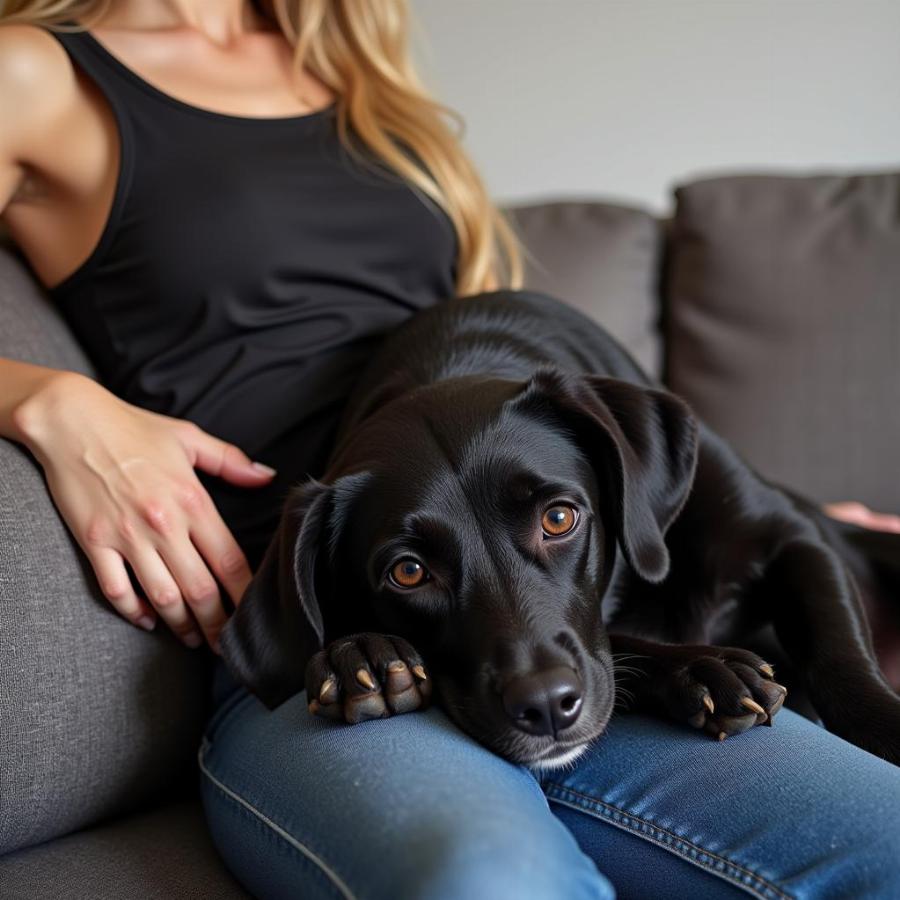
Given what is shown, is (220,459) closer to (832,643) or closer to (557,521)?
(557,521)

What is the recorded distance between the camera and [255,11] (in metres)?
2.19

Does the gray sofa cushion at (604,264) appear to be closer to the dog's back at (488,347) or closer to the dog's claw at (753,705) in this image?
the dog's back at (488,347)

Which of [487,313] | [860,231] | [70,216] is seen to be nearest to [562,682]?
[487,313]

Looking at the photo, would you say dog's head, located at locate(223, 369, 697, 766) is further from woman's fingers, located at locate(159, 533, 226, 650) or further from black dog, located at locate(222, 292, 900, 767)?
woman's fingers, located at locate(159, 533, 226, 650)

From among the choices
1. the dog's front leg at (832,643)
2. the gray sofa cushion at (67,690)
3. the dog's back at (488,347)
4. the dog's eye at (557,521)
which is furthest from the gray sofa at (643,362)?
the dog's eye at (557,521)

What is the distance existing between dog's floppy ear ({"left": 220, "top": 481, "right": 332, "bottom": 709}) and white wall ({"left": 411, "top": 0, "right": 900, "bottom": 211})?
1.79 meters

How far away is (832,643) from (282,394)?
0.94 metres

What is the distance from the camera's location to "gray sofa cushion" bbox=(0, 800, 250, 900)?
47.7 inches

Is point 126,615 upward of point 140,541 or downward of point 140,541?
downward

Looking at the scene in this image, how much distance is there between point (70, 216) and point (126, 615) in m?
0.78

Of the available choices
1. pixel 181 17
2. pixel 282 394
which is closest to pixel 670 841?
pixel 282 394

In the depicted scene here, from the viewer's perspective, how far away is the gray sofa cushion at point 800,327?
2.10 meters

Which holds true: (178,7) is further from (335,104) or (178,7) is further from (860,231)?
(860,231)

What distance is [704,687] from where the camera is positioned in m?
1.20
